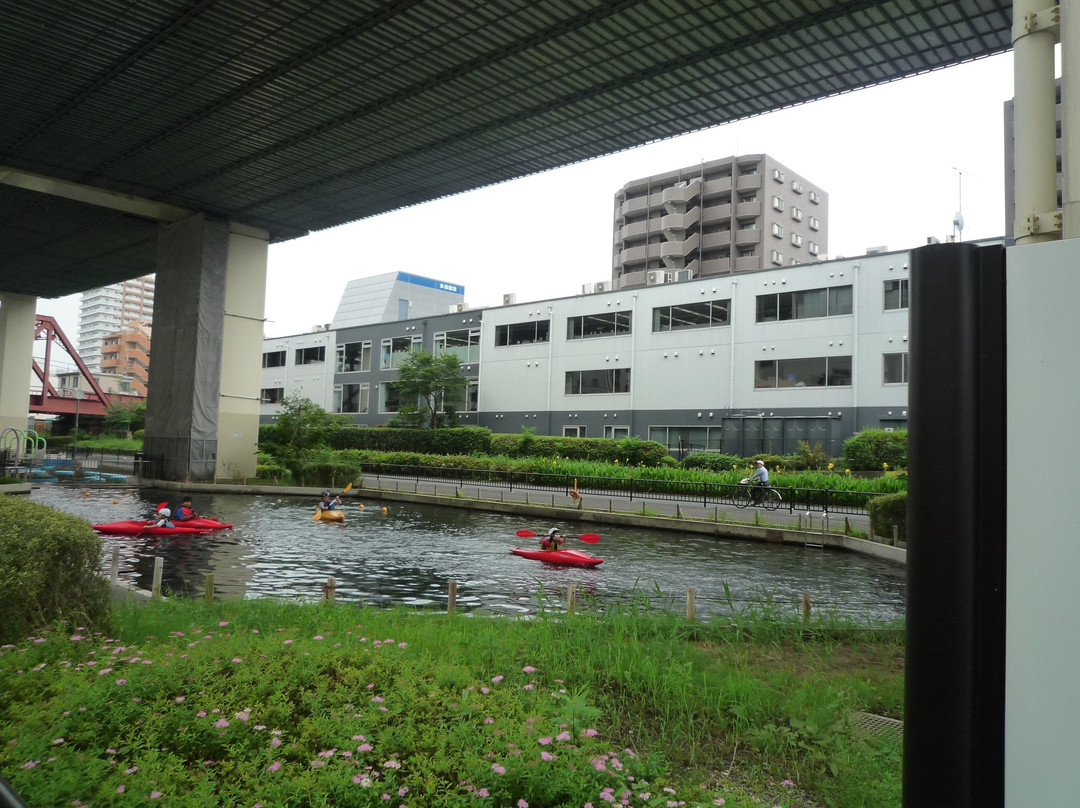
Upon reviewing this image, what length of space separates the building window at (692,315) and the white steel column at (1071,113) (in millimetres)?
38314

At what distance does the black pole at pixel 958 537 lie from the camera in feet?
6.46

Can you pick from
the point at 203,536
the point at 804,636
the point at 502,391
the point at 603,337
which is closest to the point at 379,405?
the point at 502,391

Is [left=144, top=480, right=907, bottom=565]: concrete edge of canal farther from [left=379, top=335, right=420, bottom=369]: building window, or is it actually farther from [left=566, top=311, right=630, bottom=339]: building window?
[left=379, top=335, right=420, bottom=369]: building window

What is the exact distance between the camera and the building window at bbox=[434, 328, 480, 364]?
53156 millimetres

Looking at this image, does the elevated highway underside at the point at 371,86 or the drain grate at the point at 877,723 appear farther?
the elevated highway underside at the point at 371,86

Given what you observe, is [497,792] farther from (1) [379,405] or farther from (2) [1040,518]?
(1) [379,405]

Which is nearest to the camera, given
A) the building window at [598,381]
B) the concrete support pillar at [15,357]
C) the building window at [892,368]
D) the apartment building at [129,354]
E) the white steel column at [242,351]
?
the white steel column at [242,351]

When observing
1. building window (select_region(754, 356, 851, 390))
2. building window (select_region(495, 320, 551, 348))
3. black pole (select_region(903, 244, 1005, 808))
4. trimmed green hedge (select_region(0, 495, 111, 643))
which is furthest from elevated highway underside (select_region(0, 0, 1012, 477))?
building window (select_region(495, 320, 551, 348))

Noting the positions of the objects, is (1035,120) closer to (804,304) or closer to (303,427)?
(303,427)

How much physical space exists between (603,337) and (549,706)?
40850 millimetres

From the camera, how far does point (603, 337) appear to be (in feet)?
149

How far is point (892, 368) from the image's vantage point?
34281 millimetres

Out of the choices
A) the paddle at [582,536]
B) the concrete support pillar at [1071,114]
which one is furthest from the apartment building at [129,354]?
the concrete support pillar at [1071,114]

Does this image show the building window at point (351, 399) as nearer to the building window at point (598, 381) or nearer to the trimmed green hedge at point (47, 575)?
the building window at point (598, 381)
